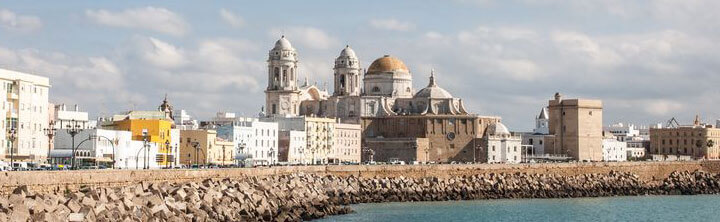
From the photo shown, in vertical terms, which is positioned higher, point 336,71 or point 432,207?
point 336,71

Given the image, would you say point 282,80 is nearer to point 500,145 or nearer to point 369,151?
point 369,151

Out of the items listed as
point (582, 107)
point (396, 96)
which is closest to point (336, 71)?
point (396, 96)

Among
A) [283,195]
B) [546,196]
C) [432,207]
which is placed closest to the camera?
[283,195]

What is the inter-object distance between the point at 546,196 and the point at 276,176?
67.6ft

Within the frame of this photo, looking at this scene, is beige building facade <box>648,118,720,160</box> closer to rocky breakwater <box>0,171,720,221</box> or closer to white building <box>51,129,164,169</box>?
rocky breakwater <box>0,171,720,221</box>

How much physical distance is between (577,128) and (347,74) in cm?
2484

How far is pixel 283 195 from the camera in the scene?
57.3 m

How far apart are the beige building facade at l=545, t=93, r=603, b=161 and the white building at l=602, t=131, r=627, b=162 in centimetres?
Answer: 1386

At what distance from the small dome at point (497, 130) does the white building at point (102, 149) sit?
4898 cm

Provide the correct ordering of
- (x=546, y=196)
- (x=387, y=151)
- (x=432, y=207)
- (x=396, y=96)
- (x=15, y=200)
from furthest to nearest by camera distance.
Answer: (x=396, y=96)
(x=387, y=151)
(x=546, y=196)
(x=432, y=207)
(x=15, y=200)

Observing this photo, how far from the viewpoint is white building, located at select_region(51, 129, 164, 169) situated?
6856 centimetres

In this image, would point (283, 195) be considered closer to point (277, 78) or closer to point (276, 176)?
point (276, 176)

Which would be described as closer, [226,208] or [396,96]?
[226,208]

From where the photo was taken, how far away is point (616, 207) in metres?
71.3
